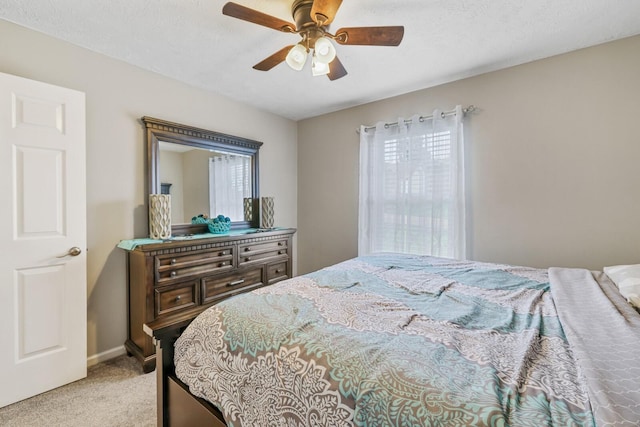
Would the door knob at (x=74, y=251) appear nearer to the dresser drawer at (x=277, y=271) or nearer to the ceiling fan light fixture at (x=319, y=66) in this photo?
the dresser drawer at (x=277, y=271)

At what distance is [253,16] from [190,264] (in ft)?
6.26

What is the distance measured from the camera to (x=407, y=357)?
0.82m

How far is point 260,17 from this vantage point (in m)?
1.48

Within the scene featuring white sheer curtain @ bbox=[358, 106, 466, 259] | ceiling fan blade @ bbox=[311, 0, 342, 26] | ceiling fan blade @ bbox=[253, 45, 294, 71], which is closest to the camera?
ceiling fan blade @ bbox=[311, 0, 342, 26]

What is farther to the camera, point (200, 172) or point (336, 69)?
point (200, 172)

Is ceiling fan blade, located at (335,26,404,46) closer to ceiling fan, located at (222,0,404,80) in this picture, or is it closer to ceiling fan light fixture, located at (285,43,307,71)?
ceiling fan, located at (222,0,404,80)

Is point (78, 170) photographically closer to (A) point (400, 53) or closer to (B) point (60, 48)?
(B) point (60, 48)

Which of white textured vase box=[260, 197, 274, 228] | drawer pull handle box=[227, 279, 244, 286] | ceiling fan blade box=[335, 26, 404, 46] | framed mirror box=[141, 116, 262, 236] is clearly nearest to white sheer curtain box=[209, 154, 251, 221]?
framed mirror box=[141, 116, 262, 236]

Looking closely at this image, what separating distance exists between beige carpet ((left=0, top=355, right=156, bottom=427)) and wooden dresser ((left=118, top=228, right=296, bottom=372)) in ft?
0.64

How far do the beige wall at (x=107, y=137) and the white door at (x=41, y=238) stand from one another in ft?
0.78

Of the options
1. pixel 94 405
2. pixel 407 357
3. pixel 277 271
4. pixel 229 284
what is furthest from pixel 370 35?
pixel 94 405

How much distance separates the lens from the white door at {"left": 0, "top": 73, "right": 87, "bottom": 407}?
1689mm

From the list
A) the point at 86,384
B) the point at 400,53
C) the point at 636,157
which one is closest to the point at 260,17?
the point at 400,53

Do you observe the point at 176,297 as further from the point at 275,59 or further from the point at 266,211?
the point at 275,59
